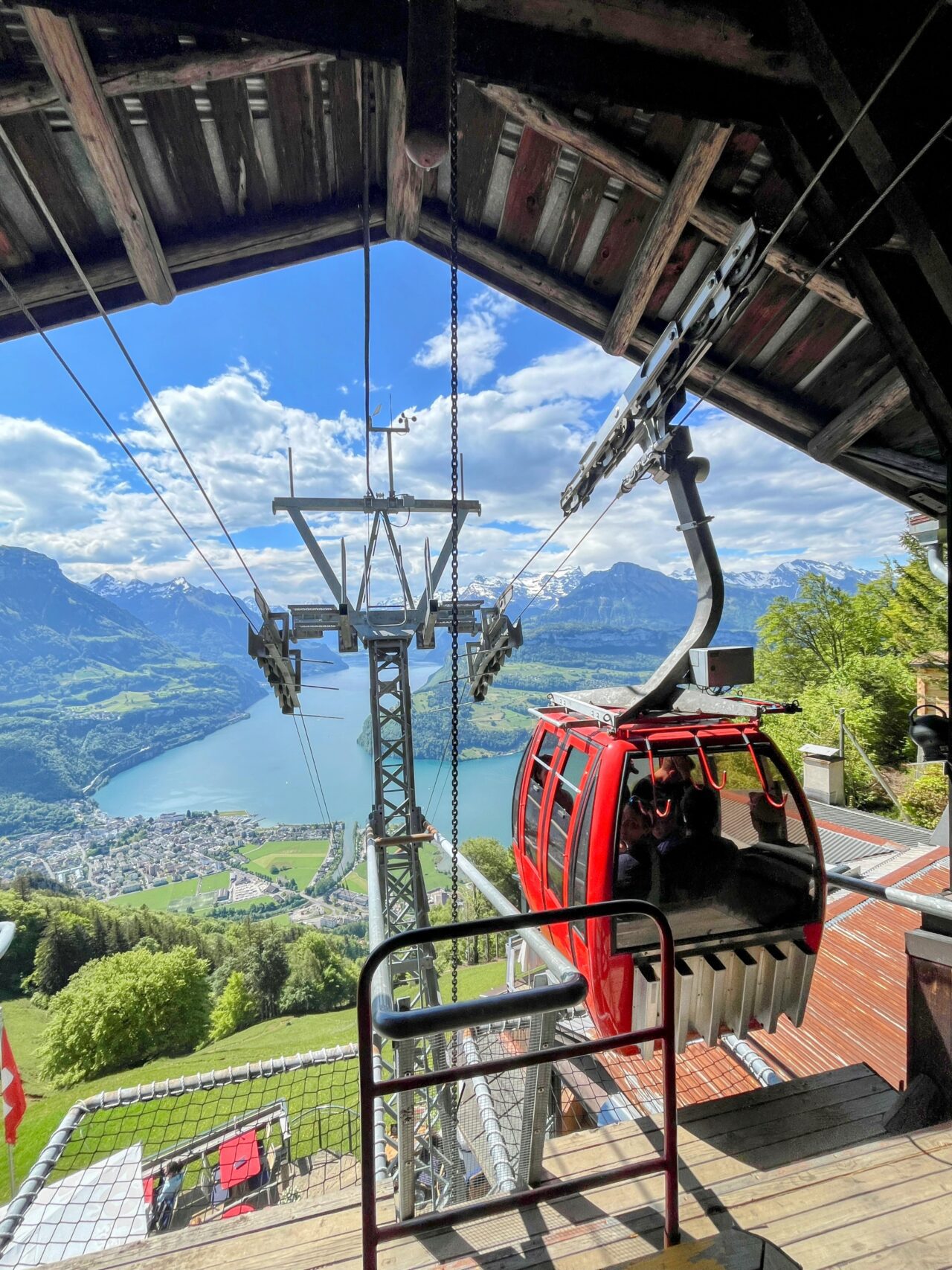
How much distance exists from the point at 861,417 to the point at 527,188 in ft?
8.57

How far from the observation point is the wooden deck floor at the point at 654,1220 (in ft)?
5.60

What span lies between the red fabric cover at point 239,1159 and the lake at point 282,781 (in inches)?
2729

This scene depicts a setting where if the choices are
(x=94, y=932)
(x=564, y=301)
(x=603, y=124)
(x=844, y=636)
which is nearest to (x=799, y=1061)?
(x=564, y=301)

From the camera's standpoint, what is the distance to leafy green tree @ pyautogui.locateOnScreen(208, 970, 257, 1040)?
36.1 meters

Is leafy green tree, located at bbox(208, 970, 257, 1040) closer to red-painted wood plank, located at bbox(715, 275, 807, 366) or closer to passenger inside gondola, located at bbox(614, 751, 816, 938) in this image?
passenger inside gondola, located at bbox(614, 751, 816, 938)

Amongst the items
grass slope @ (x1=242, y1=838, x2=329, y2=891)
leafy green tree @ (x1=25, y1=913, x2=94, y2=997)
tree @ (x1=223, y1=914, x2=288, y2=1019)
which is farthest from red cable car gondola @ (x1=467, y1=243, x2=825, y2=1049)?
grass slope @ (x1=242, y1=838, x2=329, y2=891)

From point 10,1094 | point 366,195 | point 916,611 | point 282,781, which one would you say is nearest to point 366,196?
point 366,195

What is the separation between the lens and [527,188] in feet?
11.3

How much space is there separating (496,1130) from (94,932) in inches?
2212

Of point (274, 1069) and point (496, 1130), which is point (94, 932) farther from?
point (496, 1130)

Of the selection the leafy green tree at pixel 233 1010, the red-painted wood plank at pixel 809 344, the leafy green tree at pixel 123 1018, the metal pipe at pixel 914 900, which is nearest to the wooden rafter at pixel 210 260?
the red-painted wood plank at pixel 809 344

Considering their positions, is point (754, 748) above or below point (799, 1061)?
above

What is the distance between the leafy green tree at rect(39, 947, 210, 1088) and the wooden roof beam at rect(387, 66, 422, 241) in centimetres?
4048

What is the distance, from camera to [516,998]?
1523 millimetres
